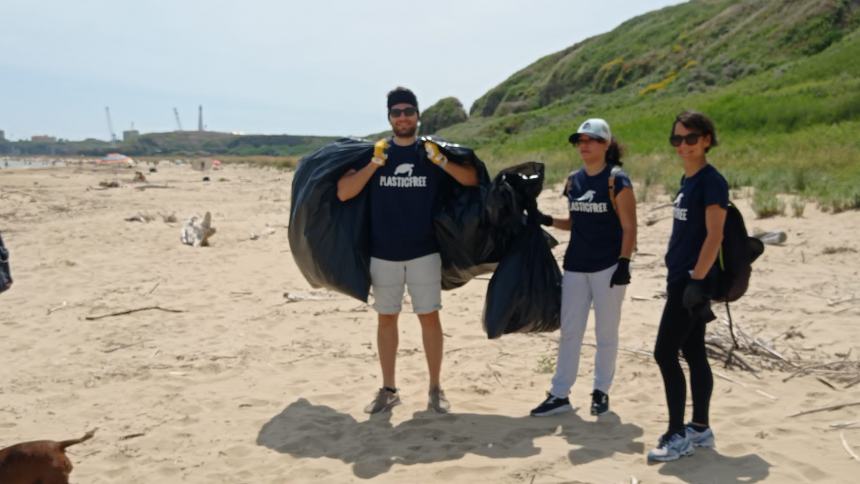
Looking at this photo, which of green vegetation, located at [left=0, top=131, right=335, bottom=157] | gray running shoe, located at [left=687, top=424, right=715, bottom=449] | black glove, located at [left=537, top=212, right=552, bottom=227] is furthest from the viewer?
green vegetation, located at [left=0, top=131, right=335, bottom=157]

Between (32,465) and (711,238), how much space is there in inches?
119

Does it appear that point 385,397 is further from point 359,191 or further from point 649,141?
point 649,141

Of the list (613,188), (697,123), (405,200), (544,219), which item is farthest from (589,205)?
(405,200)

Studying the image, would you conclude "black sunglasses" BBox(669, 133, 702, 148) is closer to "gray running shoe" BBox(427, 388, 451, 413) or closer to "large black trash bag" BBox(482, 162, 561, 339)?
"large black trash bag" BBox(482, 162, 561, 339)

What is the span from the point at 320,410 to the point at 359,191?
1.38 metres

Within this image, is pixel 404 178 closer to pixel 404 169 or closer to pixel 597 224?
pixel 404 169

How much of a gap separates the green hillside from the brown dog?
9.95 metres

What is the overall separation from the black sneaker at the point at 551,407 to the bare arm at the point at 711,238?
4.28ft

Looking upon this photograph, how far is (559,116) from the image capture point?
4212 cm

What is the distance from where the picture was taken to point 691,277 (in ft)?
11.4

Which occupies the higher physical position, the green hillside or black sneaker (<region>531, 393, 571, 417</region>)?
the green hillside

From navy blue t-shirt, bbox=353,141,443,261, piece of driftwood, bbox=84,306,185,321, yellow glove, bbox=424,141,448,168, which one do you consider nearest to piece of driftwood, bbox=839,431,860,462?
navy blue t-shirt, bbox=353,141,443,261

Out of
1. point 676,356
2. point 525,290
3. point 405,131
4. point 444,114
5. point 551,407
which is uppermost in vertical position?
point 444,114

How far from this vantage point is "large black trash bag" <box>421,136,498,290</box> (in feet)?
14.3
